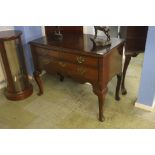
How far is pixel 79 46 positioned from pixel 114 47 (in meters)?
0.32

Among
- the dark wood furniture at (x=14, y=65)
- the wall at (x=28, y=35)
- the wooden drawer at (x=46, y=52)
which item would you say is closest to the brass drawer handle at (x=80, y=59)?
the wooden drawer at (x=46, y=52)

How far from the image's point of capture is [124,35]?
1.95 m

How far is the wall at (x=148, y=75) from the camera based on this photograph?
1603 mm

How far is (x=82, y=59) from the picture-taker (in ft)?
5.21

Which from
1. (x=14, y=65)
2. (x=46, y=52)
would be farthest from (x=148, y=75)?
A: (x=14, y=65)

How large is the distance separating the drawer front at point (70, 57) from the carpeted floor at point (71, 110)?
1.98 feet

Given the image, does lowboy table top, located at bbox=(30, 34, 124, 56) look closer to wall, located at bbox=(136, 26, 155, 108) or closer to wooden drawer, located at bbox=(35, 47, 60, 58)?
wooden drawer, located at bbox=(35, 47, 60, 58)

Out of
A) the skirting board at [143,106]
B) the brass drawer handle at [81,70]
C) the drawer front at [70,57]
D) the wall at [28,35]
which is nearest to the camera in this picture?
the drawer front at [70,57]

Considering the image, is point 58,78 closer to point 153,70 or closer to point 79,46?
point 79,46

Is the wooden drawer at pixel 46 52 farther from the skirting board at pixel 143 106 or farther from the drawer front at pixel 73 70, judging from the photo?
the skirting board at pixel 143 106

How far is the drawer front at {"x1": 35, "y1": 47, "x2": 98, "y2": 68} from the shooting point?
1.54m

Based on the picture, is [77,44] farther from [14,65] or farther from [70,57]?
[14,65]
